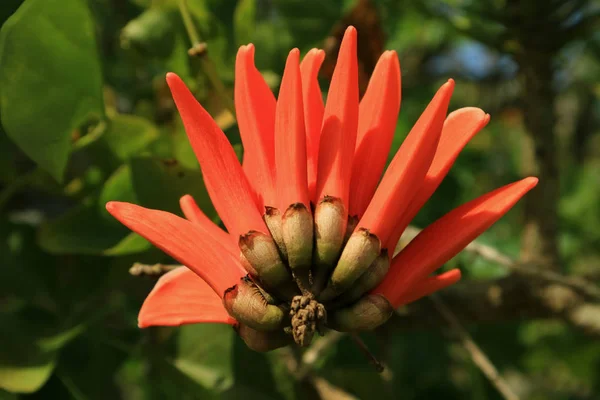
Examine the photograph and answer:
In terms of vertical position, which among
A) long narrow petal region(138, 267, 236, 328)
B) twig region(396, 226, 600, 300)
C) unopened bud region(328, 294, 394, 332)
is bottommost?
twig region(396, 226, 600, 300)

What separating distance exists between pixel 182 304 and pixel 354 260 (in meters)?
0.20

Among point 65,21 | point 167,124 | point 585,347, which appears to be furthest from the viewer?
point 585,347

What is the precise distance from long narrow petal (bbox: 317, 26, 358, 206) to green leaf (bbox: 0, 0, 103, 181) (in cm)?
42

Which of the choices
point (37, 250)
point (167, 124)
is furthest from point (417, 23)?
point (37, 250)

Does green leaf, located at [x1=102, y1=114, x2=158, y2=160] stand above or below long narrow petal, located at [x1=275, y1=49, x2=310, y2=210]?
below

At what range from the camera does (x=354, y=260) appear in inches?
25.8

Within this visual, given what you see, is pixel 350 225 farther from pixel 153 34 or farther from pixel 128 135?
pixel 153 34

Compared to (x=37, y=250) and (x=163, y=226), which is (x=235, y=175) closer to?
(x=163, y=226)

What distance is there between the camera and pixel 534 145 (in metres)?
1.39

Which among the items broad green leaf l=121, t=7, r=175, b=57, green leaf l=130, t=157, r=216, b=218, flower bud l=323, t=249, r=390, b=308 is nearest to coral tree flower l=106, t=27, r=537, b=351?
flower bud l=323, t=249, r=390, b=308

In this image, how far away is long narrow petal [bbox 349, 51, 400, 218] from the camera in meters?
0.71

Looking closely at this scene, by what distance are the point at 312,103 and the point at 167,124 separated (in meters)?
0.64

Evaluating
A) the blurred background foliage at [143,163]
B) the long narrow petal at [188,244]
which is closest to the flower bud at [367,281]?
the long narrow petal at [188,244]

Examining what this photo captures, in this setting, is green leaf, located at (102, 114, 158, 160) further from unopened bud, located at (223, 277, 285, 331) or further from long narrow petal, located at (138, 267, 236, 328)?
unopened bud, located at (223, 277, 285, 331)
